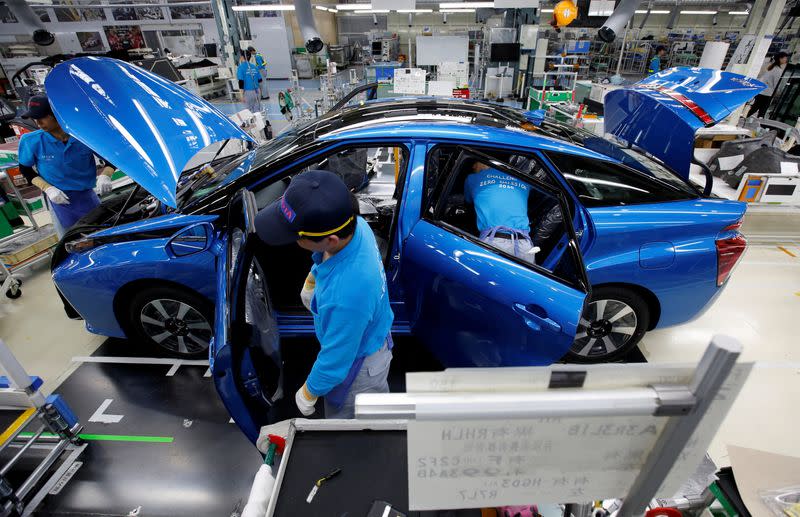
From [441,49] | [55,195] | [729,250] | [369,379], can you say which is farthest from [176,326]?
[441,49]

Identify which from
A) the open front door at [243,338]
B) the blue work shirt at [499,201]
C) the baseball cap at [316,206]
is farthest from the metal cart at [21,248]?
the blue work shirt at [499,201]

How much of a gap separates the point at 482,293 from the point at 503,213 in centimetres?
58

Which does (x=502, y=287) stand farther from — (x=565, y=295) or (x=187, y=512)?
(x=187, y=512)

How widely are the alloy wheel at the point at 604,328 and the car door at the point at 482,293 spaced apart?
642mm

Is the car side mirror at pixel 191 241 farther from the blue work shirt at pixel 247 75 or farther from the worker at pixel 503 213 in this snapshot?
the blue work shirt at pixel 247 75

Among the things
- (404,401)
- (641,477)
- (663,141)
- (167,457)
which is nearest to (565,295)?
(641,477)

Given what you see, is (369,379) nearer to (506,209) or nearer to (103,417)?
(506,209)

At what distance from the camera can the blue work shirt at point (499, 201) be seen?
2.24m

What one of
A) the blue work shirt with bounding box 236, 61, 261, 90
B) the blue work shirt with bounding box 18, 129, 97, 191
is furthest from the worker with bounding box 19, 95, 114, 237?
the blue work shirt with bounding box 236, 61, 261, 90

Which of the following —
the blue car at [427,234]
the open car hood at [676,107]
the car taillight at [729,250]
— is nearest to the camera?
the blue car at [427,234]

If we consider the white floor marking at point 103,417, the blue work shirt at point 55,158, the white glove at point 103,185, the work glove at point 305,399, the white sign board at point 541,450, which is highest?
the white sign board at point 541,450

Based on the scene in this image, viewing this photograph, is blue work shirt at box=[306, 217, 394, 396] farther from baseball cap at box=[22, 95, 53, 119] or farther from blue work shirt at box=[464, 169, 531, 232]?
baseball cap at box=[22, 95, 53, 119]

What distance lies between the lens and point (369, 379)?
Answer: 1.75 m

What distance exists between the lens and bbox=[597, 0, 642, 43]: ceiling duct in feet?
18.4
